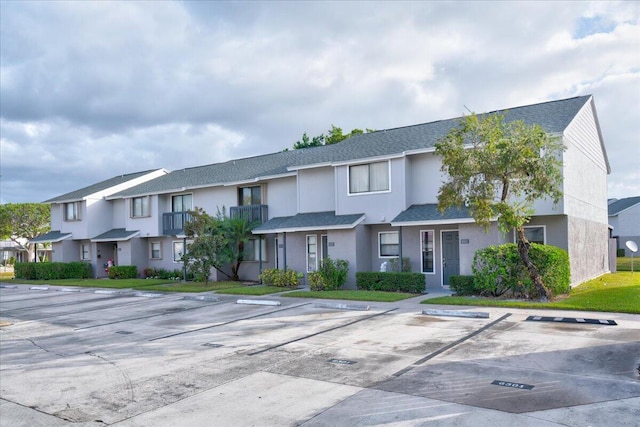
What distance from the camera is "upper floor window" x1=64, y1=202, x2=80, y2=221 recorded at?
1457 inches

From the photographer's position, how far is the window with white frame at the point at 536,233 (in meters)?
19.9

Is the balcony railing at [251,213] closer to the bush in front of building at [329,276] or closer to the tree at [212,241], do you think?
the tree at [212,241]

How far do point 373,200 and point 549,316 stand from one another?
10082mm

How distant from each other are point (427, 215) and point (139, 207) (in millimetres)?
21985

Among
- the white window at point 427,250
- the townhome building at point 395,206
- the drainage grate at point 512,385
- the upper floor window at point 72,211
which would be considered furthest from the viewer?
the upper floor window at point 72,211

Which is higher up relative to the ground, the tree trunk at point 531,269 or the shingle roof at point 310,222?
the shingle roof at point 310,222

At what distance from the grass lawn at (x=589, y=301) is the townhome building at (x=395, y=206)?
183 cm

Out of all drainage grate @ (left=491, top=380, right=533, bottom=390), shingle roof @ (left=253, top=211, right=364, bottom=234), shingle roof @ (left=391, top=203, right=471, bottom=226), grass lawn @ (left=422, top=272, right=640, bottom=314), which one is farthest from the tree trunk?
drainage grate @ (left=491, top=380, right=533, bottom=390)

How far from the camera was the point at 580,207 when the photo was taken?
21.2m

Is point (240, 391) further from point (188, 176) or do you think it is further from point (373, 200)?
point (188, 176)

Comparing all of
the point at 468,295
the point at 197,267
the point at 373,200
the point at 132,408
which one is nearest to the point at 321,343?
the point at 132,408

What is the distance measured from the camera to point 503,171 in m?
15.6

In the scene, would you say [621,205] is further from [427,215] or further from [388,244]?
[427,215]

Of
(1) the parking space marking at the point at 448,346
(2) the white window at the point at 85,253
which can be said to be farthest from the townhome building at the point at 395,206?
(2) the white window at the point at 85,253
